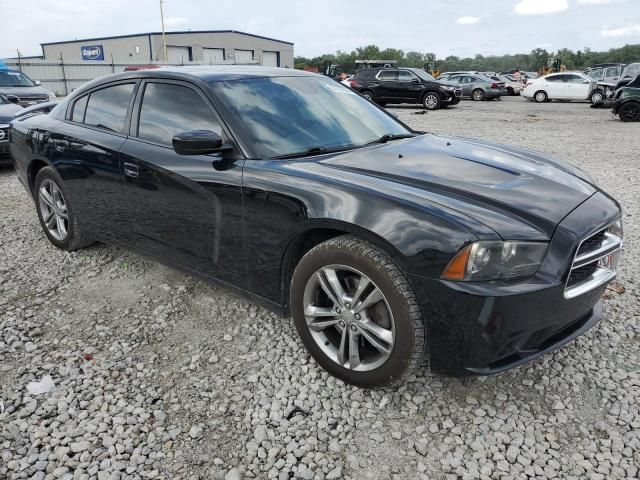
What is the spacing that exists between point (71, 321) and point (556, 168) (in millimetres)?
3307

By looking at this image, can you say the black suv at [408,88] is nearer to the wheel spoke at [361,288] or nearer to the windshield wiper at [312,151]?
the windshield wiper at [312,151]

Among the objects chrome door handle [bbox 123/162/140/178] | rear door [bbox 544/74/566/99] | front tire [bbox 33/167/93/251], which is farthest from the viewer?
rear door [bbox 544/74/566/99]

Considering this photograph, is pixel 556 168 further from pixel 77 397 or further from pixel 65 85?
pixel 65 85

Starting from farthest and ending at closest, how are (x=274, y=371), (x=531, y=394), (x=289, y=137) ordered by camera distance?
1. (x=289, y=137)
2. (x=274, y=371)
3. (x=531, y=394)

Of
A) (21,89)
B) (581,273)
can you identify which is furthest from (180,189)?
(21,89)

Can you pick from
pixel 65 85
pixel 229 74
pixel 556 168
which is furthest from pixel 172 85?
pixel 65 85

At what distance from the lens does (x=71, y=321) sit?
11.0 feet

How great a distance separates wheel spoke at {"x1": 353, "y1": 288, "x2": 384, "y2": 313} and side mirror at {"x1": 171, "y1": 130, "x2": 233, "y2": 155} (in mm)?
1196

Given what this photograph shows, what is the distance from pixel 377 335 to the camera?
7.88 feet

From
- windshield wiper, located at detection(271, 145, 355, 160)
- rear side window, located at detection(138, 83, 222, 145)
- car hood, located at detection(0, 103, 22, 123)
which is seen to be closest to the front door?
rear side window, located at detection(138, 83, 222, 145)

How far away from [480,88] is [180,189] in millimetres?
25944

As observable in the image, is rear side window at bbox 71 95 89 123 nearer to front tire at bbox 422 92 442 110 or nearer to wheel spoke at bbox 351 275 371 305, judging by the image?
wheel spoke at bbox 351 275 371 305

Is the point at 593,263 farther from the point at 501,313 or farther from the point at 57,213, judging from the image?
the point at 57,213

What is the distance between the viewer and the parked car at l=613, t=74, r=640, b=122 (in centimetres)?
1499
